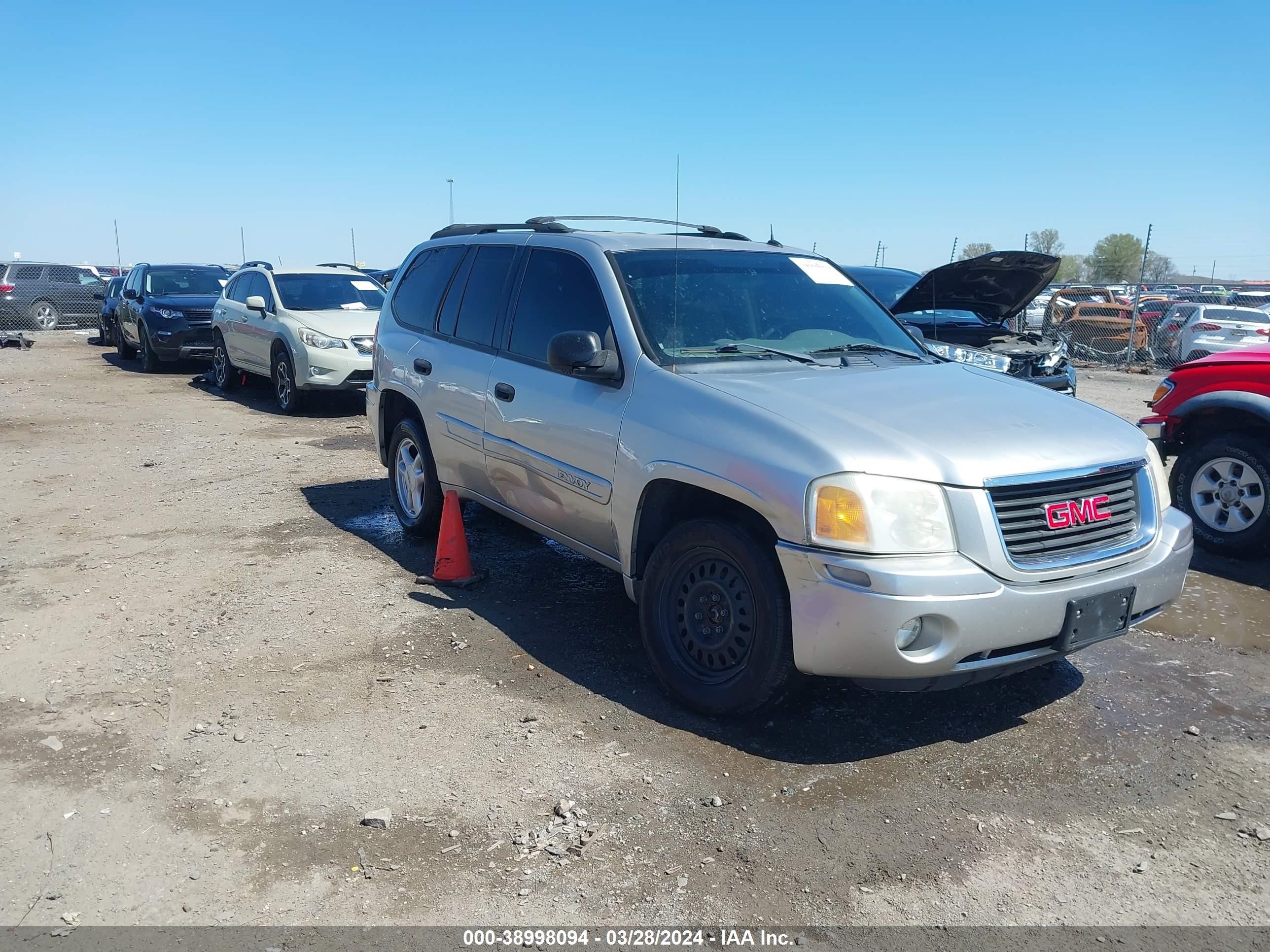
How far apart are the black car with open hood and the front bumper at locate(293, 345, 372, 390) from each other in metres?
5.94

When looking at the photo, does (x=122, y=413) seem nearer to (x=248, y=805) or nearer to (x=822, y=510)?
(x=248, y=805)

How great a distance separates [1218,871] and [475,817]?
241 centimetres

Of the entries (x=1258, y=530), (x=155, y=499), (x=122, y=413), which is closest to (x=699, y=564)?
(x=1258, y=530)

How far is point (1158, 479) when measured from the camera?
13.9ft

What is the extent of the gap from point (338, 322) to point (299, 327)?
0.46 m

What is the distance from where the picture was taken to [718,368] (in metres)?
4.49

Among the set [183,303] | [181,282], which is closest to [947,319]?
[183,303]

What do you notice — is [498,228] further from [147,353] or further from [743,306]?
[147,353]

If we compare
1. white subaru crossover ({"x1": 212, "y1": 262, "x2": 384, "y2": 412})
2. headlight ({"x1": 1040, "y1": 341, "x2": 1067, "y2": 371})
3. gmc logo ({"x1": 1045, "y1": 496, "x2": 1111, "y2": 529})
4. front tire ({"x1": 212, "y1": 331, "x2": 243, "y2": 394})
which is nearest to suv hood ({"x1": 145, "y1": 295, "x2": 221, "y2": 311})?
front tire ({"x1": 212, "y1": 331, "x2": 243, "y2": 394})

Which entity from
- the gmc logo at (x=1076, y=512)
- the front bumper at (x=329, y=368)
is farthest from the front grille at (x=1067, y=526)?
the front bumper at (x=329, y=368)

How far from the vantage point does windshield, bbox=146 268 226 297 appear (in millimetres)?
17625

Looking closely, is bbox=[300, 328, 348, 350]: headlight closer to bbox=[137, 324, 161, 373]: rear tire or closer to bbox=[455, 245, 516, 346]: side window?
bbox=[137, 324, 161, 373]: rear tire

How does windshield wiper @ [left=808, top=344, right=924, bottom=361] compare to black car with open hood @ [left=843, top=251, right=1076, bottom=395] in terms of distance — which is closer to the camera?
windshield wiper @ [left=808, top=344, right=924, bottom=361]

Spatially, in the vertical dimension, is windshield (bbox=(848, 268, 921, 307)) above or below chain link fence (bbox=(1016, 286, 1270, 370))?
above
